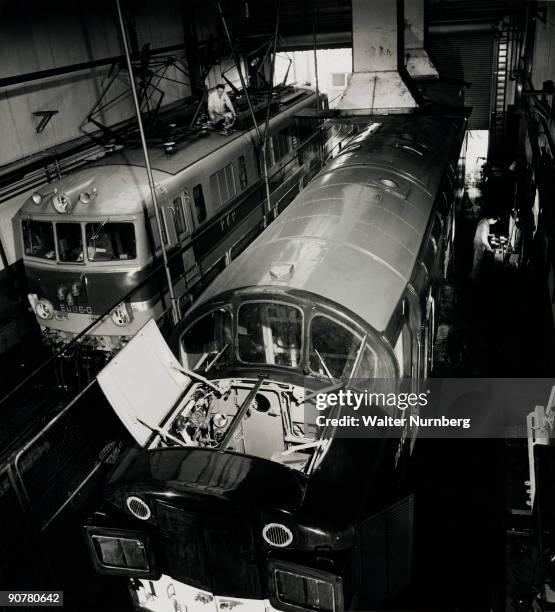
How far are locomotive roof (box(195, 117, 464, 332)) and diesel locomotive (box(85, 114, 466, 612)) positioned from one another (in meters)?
0.03

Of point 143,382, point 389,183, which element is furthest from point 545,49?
point 143,382

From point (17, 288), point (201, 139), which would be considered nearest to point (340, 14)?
point (201, 139)

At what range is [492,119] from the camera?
681 inches

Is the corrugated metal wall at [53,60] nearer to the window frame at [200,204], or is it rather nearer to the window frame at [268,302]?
the window frame at [200,204]

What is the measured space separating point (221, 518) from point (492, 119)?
55.4 feet

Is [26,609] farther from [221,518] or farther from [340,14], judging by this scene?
[340,14]

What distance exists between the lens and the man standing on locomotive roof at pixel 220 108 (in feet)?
37.3

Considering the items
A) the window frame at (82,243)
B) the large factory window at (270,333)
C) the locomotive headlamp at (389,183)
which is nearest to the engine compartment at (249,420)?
the large factory window at (270,333)

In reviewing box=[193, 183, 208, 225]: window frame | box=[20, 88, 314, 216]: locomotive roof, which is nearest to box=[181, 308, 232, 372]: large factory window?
box=[20, 88, 314, 216]: locomotive roof

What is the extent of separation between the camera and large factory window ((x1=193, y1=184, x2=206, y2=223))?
31.4 feet

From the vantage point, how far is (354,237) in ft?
19.7

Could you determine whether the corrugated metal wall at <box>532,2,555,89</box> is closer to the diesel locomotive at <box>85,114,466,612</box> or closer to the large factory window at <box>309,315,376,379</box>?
the diesel locomotive at <box>85,114,466,612</box>

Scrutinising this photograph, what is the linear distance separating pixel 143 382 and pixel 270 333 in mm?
1245

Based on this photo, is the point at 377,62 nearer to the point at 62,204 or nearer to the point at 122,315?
the point at 62,204
